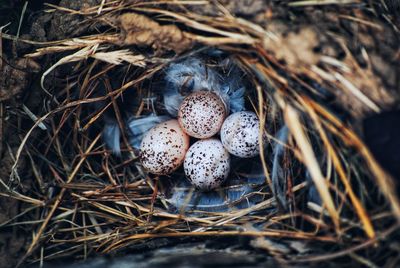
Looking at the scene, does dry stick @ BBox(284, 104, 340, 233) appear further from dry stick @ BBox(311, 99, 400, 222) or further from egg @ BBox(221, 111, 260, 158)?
egg @ BBox(221, 111, 260, 158)

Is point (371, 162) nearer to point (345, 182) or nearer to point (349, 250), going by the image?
point (345, 182)

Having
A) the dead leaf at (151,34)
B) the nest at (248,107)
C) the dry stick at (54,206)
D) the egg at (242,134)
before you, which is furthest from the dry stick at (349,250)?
the dry stick at (54,206)

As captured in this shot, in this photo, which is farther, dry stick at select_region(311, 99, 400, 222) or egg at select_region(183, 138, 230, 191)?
egg at select_region(183, 138, 230, 191)

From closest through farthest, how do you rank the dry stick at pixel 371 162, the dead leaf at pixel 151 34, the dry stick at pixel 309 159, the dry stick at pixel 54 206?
the dry stick at pixel 371 162, the dry stick at pixel 309 159, the dead leaf at pixel 151 34, the dry stick at pixel 54 206

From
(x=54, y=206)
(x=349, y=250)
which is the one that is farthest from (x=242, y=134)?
(x=54, y=206)

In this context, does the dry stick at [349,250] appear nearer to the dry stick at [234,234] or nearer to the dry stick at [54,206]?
the dry stick at [234,234]

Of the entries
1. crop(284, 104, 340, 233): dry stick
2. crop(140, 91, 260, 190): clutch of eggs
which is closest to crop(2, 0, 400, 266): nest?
crop(284, 104, 340, 233): dry stick
